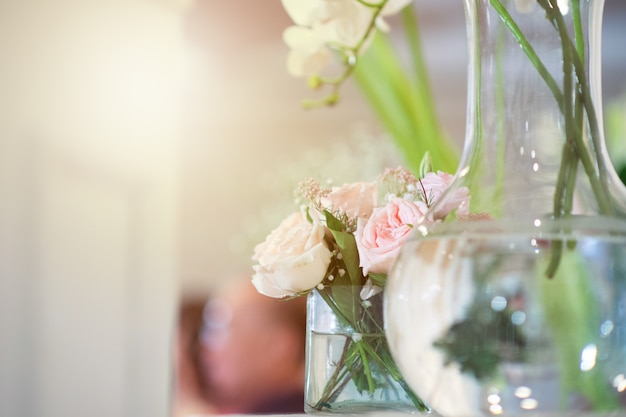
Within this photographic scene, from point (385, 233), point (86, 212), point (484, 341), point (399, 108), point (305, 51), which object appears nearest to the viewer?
point (484, 341)

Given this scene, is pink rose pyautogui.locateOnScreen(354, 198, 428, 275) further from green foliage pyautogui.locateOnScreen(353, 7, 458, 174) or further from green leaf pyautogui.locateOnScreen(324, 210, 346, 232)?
green foliage pyautogui.locateOnScreen(353, 7, 458, 174)

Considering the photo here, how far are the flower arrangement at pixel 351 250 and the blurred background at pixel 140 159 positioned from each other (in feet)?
3.69

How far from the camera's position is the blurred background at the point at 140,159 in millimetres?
1852

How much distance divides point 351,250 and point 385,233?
A: 1.6 inches

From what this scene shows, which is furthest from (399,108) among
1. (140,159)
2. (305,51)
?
(305,51)

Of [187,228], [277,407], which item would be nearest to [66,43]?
Answer: [187,228]

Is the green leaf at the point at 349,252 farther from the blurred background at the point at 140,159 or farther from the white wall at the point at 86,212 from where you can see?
the white wall at the point at 86,212

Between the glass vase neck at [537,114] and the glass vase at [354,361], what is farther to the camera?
the glass vase at [354,361]

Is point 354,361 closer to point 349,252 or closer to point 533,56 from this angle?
point 349,252

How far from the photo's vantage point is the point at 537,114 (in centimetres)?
37

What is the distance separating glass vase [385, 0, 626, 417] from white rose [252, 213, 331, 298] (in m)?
0.11

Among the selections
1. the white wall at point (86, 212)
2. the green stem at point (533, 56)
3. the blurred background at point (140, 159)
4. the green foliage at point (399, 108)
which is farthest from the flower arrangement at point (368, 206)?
the white wall at point (86, 212)

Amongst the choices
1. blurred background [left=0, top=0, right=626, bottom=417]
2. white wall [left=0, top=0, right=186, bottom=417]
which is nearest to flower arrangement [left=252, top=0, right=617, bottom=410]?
blurred background [left=0, top=0, right=626, bottom=417]

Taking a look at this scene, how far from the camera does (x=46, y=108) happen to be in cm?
190
